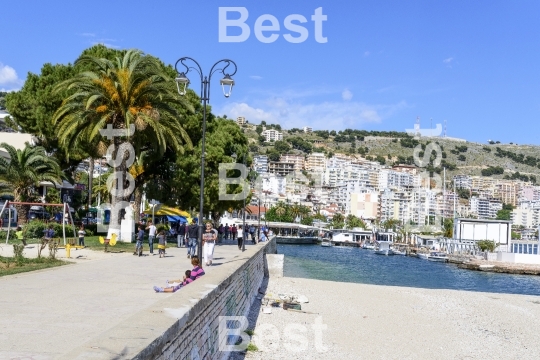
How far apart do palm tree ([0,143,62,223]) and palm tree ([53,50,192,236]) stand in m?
2.45

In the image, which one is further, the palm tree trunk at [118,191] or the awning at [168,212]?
the awning at [168,212]

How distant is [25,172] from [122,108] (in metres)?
7.72

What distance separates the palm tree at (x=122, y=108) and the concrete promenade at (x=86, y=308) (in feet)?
35.4

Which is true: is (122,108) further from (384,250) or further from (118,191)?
(384,250)

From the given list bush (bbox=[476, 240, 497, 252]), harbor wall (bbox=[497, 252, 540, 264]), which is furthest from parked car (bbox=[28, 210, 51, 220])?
bush (bbox=[476, 240, 497, 252])

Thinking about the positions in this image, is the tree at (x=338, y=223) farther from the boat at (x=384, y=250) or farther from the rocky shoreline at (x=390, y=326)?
the rocky shoreline at (x=390, y=326)

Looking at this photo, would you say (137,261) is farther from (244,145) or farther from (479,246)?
(479,246)

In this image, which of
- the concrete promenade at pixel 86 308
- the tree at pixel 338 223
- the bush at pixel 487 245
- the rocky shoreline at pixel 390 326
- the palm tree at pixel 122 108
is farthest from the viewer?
the tree at pixel 338 223

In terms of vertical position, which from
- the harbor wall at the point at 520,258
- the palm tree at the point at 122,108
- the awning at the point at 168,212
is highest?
the palm tree at the point at 122,108

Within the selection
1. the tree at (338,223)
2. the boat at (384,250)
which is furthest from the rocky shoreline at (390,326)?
the tree at (338,223)

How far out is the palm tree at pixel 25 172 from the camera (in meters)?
31.3

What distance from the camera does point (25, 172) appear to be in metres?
31.5

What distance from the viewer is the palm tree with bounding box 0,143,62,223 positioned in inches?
1234

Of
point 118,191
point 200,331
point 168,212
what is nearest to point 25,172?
point 118,191
